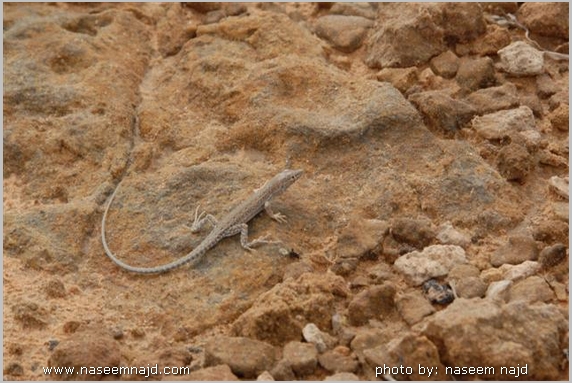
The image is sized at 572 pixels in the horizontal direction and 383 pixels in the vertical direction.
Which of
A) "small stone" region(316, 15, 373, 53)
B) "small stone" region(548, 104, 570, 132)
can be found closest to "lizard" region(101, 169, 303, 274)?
"small stone" region(316, 15, 373, 53)

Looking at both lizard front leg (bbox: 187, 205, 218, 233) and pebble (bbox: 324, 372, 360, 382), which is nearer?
pebble (bbox: 324, 372, 360, 382)

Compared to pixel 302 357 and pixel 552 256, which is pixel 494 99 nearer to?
pixel 552 256

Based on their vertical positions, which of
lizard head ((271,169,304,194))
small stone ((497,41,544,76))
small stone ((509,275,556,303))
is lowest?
lizard head ((271,169,304,194))

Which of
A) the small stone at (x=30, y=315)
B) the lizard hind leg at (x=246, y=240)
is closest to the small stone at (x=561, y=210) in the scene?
the lizard hind leg at (x=246, y=240)

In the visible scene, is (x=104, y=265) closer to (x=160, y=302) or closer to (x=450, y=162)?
(x=160, y=302)

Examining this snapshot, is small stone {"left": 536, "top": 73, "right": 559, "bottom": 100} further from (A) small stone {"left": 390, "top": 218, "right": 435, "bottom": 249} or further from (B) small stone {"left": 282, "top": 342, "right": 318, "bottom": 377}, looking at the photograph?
(B) small stone {"left": 282, "top": 342, "right": 318, "bottom": 377}

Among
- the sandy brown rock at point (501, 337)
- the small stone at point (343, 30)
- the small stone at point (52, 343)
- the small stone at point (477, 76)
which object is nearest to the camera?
the sandy brown rock at point (501, 337)

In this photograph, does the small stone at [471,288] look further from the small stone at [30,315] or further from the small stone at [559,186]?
the small stone at [30,315]
